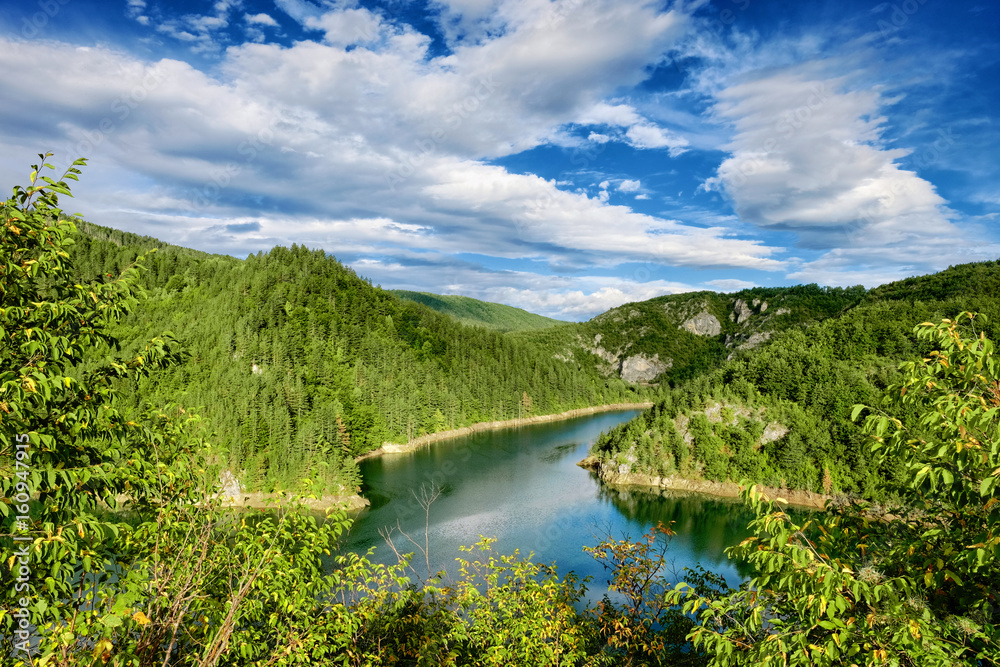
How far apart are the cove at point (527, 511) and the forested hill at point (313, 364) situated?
9.13 m

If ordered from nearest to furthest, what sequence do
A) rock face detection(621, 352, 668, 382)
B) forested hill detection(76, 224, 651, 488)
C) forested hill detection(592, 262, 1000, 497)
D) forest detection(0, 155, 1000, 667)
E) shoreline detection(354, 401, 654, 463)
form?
forest detection(0, 155, 1000, 667) < forested hill detection(592, 262, 1000, 497) < forested hill detection(76, 224, 651, 488) < shoreline detection(354, 401, 654, 463) < rock face detection(621, 352, 668, 382)

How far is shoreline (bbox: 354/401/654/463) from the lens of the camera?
88250 mm

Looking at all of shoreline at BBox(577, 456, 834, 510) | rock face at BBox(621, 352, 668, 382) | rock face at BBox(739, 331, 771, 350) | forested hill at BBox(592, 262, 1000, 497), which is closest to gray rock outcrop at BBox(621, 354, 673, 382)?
rock face at BBox(621, 352, 668, 382)

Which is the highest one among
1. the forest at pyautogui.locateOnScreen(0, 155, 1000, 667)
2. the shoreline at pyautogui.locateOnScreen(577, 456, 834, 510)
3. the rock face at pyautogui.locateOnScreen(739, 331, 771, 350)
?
the rock face at pyautogui.locateOnScreen(739, 331, 771, 350)

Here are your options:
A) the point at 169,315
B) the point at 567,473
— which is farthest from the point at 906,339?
the point at 169,315

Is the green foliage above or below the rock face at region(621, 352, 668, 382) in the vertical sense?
above

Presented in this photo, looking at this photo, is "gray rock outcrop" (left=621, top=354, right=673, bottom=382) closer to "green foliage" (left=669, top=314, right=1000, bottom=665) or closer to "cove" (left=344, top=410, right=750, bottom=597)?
"cove" (left=344, top=410, right=750, bottom=597)

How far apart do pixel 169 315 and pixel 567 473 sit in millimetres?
100533

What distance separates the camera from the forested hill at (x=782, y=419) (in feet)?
206

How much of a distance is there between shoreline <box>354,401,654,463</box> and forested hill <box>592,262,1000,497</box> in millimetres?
35646

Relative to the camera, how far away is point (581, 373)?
560 ft

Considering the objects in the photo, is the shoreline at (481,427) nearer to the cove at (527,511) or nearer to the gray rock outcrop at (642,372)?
the cove at (527,511)

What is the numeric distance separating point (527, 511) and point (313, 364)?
2544 inches

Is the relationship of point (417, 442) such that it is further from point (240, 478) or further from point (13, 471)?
point (13, 471)
